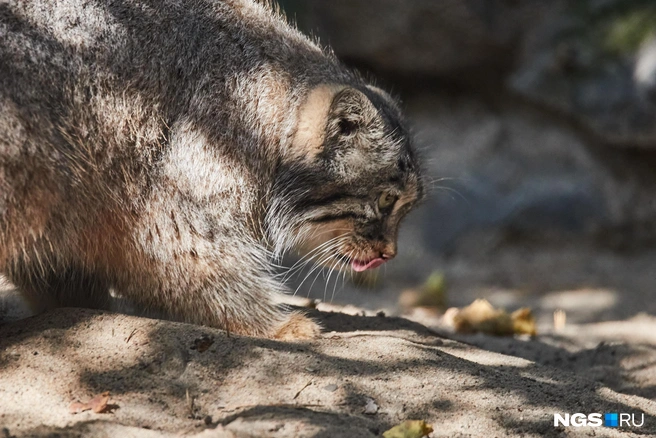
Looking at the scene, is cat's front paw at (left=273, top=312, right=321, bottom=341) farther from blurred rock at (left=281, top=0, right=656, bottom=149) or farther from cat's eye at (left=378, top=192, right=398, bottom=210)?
blurred rock at (left=281, top=0, right=656, bottom=149)

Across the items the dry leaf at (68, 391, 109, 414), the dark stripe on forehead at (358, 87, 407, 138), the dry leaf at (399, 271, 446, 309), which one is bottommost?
the dry leaf at (68, 391, 109, 414)

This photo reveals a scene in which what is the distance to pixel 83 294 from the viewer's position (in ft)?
16.6

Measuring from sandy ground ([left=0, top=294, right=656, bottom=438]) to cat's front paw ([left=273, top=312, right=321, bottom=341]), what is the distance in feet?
0.46

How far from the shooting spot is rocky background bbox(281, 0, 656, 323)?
9.89 metres

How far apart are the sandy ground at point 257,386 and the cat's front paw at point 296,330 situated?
0.14 metres

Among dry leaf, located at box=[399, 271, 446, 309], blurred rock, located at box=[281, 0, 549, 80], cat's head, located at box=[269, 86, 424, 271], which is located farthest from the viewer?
blurred rock, located at box=[281, 0, 549, 80]

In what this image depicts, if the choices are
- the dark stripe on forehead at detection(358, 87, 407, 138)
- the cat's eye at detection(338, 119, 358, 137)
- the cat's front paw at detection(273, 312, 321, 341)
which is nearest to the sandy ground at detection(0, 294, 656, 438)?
the cat's front paw at detection(273, 312, 321, 341)

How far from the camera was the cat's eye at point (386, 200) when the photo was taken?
17.4ft

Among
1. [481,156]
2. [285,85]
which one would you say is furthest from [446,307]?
[285,85]

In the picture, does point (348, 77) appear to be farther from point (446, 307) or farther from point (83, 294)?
point (446, 307)

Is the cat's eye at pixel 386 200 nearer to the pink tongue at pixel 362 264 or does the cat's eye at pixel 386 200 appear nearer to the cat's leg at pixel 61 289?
the pink tongue at pixel 362 264

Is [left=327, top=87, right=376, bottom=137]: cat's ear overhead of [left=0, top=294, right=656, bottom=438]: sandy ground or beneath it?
overhead

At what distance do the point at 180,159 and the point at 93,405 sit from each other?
160 centimetres

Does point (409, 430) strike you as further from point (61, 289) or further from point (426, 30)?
point (426, 30)
